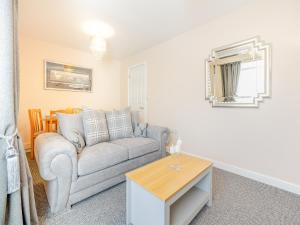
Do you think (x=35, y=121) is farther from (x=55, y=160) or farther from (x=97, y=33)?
(x=97, y=33)

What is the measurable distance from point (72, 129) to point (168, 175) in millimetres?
1382

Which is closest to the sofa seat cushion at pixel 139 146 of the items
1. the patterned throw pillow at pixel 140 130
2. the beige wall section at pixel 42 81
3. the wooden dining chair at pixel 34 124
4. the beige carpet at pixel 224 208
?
the patterned throw pillow at pixel 140 130

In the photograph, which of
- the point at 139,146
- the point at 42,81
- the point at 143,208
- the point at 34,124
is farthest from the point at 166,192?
the point at 42,81

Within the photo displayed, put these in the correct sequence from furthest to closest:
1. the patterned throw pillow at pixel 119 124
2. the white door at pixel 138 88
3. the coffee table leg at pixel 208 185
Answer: the white door at pixel 138 88 < the patterned throw pillow at pixel 119 124 < the coffee table leg at pixel 208 185

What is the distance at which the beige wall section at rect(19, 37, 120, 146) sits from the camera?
3006mm

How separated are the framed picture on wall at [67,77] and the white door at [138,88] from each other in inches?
41.8

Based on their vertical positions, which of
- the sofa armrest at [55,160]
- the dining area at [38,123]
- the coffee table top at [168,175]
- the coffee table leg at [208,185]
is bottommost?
the coffee table leg at [208,185]

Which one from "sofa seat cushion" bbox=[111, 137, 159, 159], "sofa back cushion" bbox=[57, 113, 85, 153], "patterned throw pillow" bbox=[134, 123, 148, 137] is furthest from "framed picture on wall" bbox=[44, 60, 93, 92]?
"sofa seat cushion" bbox=[111, 137, 159, 159]

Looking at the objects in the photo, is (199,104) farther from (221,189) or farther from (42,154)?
(42,154)

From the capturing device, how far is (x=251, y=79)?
2020 millimetres

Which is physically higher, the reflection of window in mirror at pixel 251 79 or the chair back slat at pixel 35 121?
the reflection of window in mirror at pixel 251 79

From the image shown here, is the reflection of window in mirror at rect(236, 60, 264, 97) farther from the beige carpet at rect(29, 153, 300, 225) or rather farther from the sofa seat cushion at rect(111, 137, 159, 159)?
the sofa seat cushion at rect(111, 137, 159, 159)

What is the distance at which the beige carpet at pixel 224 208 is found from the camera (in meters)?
1.30

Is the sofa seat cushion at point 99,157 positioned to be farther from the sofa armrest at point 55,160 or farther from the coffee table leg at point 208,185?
the coffee table leg at point 208,185
